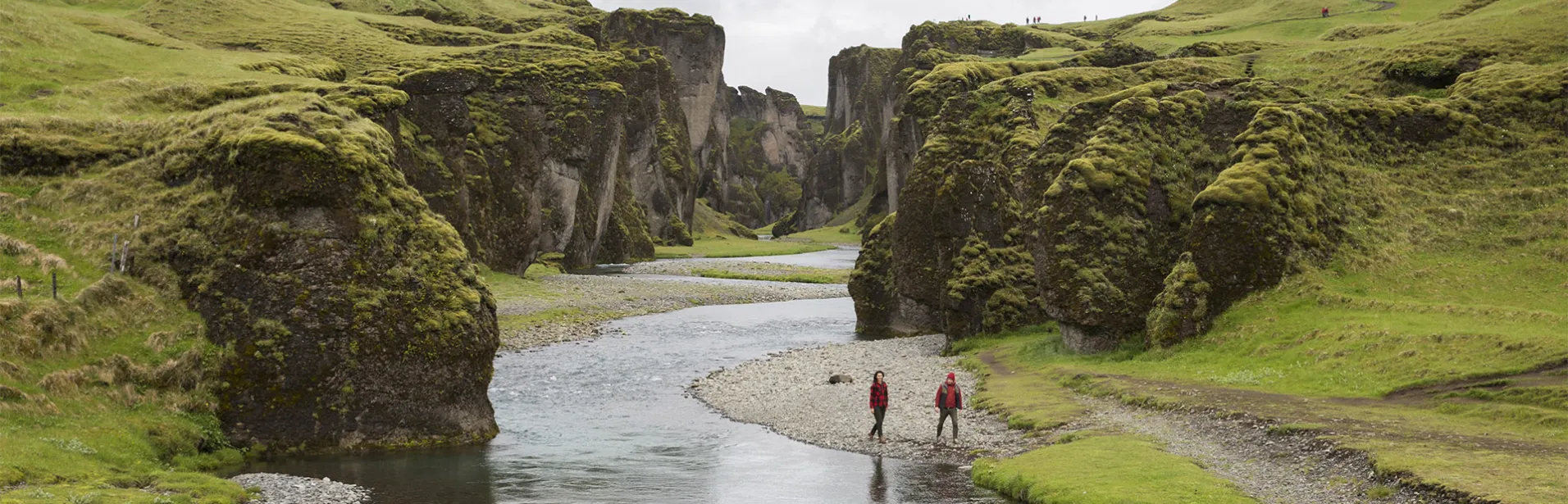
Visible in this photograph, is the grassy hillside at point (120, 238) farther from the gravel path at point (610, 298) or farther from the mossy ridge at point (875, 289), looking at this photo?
the mossy ridge at point (875, 289)

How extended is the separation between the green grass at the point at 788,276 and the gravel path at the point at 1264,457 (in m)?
84.7

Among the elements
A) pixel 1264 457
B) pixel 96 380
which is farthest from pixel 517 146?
pixel 1264 457

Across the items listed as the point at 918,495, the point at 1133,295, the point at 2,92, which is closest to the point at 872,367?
the point at 1133,295

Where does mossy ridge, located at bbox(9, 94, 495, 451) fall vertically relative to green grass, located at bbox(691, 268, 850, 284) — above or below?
above

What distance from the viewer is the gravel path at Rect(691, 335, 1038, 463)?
131ft

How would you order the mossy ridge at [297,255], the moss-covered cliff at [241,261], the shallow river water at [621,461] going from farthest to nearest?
the mossy ridge at [297,255] → the moss-covered cliff at [241,261] → the shallow river water at [621,461]

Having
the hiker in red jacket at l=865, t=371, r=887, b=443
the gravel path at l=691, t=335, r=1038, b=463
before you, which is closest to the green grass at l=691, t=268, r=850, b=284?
the gravel path at l=691, t=335, r=1038, b=463

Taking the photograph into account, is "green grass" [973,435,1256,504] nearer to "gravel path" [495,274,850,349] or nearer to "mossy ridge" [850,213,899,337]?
"gravel path" [495,274,850,349]

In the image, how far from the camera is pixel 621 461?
125 ft

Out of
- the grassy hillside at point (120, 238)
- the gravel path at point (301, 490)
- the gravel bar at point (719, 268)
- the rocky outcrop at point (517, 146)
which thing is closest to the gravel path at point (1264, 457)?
the gravel path at point (301, 490)

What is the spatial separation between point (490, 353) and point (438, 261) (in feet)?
14.0

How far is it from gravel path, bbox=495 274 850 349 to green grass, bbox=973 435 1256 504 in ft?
129

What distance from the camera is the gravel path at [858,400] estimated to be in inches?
1569

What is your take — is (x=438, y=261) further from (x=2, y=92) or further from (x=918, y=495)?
(x=2, y=92)
